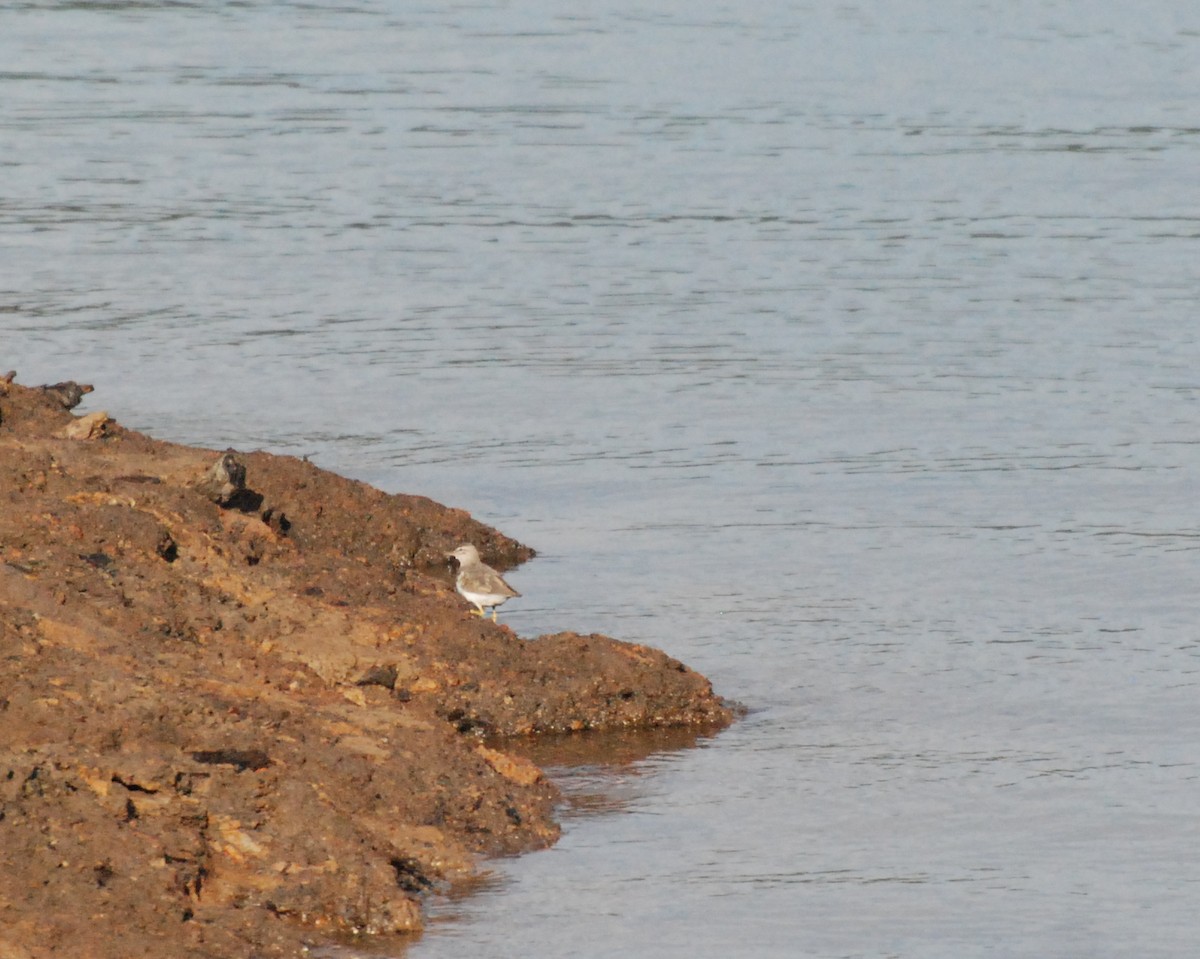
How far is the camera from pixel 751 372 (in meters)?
18.4

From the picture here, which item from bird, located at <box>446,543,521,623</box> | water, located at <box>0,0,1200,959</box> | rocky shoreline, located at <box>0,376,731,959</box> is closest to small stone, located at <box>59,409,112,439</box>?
rocky shoreline, located at <box>0,376,731,959</box>

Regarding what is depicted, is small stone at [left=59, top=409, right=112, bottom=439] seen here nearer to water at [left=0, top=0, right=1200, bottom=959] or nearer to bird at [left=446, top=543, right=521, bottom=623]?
bird at [left=446, top=543, right=521, bottom=623]

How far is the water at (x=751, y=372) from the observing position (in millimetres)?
9031

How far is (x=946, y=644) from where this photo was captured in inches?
464

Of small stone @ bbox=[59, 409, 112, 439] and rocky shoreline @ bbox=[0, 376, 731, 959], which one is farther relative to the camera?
small stone @ bbox=[59, 409, 112, 439]

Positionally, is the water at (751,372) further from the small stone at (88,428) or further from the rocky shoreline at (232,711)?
the small stone at (88,428)

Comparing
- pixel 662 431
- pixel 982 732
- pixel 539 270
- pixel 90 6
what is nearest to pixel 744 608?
pixel 982 732

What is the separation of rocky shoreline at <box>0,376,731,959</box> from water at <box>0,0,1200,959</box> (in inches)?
16.2

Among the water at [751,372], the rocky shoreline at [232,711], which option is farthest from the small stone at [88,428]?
the water at [751,372]

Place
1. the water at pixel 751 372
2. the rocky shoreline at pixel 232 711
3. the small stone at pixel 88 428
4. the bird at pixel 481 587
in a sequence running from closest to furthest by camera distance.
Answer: the rocky shoreline at pixel 232 711
the water at pixel 751 372
the bird at pixel 481 587
the small stone at pixel 88 428

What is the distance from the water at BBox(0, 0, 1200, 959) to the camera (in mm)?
9031

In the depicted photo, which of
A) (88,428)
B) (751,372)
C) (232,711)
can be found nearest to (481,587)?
(88,428)

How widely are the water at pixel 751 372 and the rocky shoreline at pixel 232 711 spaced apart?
41 centimetres

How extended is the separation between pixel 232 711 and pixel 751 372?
10305 millimetres
